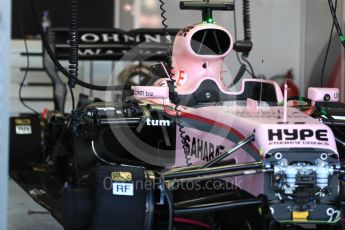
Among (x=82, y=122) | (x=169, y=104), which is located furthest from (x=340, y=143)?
(x=82, y=122)

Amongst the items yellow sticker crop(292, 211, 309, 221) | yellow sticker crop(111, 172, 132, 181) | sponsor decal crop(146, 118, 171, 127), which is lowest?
yellow sticker crop(292, 211, 309, 221)

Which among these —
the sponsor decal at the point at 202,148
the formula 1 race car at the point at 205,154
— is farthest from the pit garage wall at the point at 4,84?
the sponsor decal at the point at 202,148

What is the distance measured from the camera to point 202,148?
4.43m

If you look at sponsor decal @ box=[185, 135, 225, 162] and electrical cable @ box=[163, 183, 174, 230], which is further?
sponsor decal @ box=[185, 135, 225, 162]

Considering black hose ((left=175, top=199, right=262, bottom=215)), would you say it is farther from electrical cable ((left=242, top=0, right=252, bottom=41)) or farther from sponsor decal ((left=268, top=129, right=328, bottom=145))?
electrical cable ((left=242, top=0, right=252, bottom=41))

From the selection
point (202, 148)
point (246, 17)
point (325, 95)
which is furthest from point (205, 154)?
point (246, 17)

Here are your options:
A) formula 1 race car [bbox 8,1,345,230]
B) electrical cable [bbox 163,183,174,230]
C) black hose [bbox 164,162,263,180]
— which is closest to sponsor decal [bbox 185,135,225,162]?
formula 1 race car [bbox 8,1,345,230]


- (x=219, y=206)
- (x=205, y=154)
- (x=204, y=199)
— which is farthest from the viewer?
(x=205, y=154)

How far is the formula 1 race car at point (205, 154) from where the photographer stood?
12.2ft

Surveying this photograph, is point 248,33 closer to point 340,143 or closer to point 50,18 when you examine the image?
point 340,143

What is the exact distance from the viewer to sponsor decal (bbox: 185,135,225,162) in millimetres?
4293

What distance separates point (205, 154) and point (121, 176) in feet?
2.46

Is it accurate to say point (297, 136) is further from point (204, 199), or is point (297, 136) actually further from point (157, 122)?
point (157, 122)

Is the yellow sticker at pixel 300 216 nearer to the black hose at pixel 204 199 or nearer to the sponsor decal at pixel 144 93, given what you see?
the black hose at pixel 204 199
